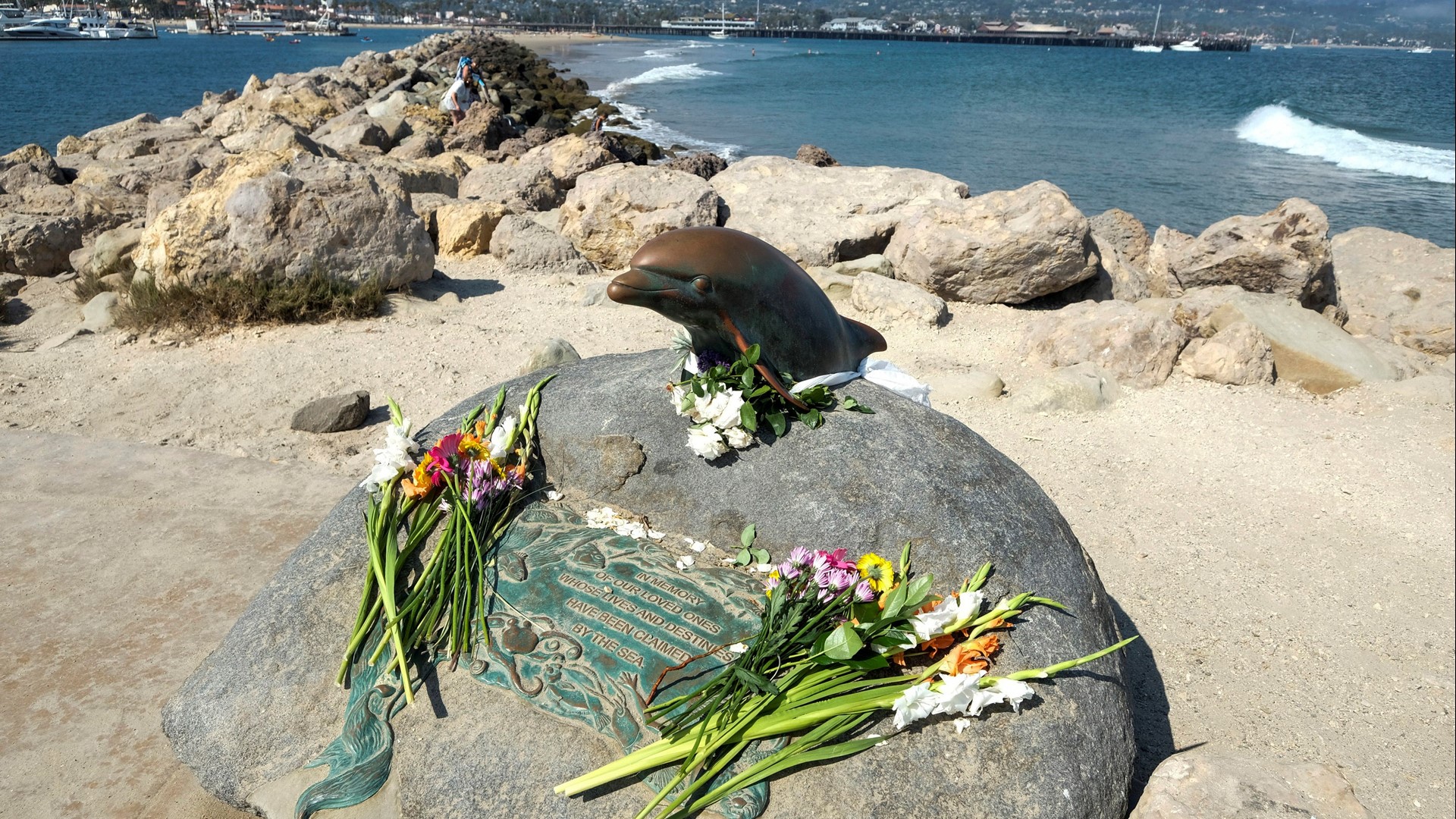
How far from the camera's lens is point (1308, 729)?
378cm

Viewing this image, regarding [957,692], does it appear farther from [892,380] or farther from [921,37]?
[921,37]

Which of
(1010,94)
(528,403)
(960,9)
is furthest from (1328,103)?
(960,9)

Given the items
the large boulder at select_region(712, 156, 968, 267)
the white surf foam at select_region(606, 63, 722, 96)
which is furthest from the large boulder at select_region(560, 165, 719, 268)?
the white surf foam at select_region(606, 63, 722, 96)

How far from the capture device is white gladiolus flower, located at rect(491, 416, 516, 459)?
3.19m

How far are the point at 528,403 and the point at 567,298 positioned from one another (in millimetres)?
5428

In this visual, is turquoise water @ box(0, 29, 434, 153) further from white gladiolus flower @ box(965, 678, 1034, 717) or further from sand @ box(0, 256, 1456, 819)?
white gladiolus flower @ box(965, 678, 1034, 717)

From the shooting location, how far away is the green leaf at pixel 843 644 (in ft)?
8.14

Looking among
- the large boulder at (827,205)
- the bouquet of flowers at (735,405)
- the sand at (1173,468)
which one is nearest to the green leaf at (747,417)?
the bouquet of flowers at (735,405)

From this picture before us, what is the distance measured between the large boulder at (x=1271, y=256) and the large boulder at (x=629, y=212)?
16.6 ft

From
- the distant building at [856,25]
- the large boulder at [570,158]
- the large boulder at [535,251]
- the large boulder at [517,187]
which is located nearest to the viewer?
the large boulder at [535,251]

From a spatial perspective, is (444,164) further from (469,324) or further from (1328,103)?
(1328,103)

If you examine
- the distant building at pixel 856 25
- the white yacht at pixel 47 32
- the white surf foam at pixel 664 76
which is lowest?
the white surf foam at pixel 664 76

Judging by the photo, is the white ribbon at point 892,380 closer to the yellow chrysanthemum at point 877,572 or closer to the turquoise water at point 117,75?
the yellow chrysanthemum at point 877,572

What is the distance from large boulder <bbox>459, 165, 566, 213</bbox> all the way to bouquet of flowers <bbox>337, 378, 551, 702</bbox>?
9.04m
